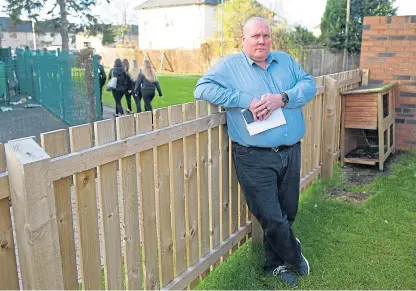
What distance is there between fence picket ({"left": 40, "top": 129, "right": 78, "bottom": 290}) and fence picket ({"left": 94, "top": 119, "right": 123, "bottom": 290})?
0.19 meters

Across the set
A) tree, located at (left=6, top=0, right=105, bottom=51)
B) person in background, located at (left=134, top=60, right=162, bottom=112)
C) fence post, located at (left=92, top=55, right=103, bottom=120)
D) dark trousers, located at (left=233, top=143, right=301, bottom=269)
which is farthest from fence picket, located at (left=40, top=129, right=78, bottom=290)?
tree, located at (left=6, top=0, right=105, bottom=51)

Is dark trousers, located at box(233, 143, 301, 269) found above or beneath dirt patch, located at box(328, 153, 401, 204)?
above

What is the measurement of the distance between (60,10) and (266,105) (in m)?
32.1

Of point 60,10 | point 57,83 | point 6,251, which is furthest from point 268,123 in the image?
point 60,10

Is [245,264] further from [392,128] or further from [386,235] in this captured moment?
[392,128]

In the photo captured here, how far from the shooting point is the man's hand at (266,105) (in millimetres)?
2783

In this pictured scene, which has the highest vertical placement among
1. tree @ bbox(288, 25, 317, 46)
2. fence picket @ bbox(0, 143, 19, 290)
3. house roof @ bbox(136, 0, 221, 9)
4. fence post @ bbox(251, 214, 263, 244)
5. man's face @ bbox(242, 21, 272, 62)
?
house roof @ bbox(136, 0, 221, 9)

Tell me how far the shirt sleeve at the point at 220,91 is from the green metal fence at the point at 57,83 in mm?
7442

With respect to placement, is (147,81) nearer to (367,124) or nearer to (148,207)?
(367,124)

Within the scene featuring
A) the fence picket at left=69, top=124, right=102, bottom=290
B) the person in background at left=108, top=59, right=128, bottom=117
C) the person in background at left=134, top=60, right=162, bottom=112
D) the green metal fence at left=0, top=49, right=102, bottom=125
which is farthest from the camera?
the person in background at left=108, top=59, right=128, bottom=117

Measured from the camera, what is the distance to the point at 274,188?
3023mm

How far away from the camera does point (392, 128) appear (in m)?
6.76

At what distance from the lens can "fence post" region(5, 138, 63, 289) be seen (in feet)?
5.49

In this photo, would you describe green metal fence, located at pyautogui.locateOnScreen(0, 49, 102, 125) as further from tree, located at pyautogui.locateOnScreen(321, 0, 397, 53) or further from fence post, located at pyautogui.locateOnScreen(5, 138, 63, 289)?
tree, located at pyautogui.locateOnScreen(321, 0, 397, 53)
